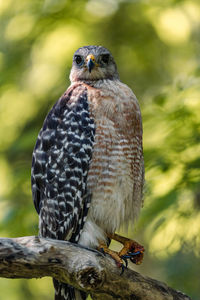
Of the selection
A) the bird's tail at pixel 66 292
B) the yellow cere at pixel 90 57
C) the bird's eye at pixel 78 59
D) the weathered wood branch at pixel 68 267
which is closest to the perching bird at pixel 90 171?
the bird's tail at pixel 66 292

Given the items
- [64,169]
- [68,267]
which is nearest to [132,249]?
[64,169]

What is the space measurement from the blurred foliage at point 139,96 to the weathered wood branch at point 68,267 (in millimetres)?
884

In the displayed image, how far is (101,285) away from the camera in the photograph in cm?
405

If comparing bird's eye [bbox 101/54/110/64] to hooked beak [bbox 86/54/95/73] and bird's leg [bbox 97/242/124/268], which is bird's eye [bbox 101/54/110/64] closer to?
hooked beak [bbox 86/54/95/73]

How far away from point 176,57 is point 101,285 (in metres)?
4.61

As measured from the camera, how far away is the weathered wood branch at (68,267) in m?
3.63

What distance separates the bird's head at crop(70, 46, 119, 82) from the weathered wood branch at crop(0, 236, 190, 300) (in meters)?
2.02

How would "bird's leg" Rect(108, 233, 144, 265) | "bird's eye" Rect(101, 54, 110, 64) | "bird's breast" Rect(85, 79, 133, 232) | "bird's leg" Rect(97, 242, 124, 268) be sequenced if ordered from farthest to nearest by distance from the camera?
"bird's eye" Rect(101, 54, 110, 64), "bird's leg" Rect(108, 233, 144, 265), "bird's breast" Rect(85, 79, 133, 232), "bird's leg" Rect(97, 242, 124, 268)

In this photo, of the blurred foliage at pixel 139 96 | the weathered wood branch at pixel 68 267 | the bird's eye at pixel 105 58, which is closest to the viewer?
the weathered wood branch at pixel 68 267

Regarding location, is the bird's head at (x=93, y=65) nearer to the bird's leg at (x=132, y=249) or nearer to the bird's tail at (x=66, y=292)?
the bird's leg at (x=132, y=249)

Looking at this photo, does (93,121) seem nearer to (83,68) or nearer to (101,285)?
(83,68)

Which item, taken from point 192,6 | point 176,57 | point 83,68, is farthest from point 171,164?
point 176,57

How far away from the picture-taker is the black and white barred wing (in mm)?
4668

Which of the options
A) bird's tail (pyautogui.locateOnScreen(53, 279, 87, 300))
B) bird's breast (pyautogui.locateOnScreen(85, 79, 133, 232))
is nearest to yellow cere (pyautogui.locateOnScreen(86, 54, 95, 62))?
bird's breast (pyautogui.locateOnScreen(85, 79, 133, 232))
